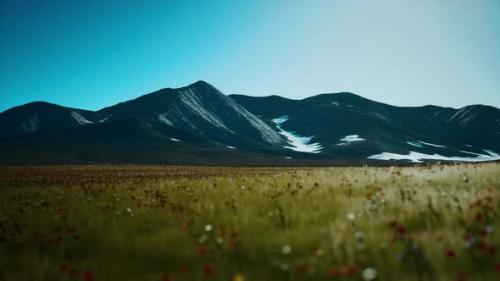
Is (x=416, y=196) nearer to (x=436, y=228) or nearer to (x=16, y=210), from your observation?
(x=436, y=228)

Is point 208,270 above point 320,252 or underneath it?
underneath

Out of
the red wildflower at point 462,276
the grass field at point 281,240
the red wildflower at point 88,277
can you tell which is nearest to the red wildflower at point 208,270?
the grass field at point 281,240

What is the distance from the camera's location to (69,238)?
710 cm

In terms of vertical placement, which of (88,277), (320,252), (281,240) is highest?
(320,252)

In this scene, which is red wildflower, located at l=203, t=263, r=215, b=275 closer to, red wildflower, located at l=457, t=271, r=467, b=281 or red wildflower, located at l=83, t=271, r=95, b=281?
red wildflower, located at l=83, t=271, r=95, b=281

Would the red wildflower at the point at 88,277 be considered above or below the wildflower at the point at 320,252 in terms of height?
below

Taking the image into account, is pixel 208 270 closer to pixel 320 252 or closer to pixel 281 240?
pixel 320 252

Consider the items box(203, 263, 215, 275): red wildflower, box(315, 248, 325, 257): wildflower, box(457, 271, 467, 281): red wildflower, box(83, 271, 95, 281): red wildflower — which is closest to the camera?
box(457, 271, 467, 281): red wildflower

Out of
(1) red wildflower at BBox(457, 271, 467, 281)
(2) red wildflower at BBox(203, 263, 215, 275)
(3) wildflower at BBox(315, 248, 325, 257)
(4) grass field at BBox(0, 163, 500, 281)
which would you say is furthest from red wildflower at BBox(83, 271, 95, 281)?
(1) red wildflower at BBox(457, 271, 467, 281)

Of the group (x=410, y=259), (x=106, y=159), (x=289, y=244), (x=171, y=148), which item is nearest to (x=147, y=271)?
(x=289, y=244)

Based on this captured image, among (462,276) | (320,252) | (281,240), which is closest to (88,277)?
(320,252)

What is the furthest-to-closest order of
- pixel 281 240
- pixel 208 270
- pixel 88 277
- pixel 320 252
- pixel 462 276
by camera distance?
1. pixel 281 240
2. pixel 320 252
3. pixel 88 277
4. pixel 208 270
5. pixel 462 276

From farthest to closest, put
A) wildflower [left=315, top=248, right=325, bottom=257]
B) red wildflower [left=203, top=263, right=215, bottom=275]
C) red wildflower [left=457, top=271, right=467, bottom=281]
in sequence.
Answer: wildflower [left=315, top=248, right=325, bottom=257] → red wildflower [left=203, top=263, right=215, bottom=275] → red wildflower [left=457, top=271, right=467, bottom=281]

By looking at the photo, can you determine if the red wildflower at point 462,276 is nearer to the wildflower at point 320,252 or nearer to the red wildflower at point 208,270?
the wildflower at point 320,252
